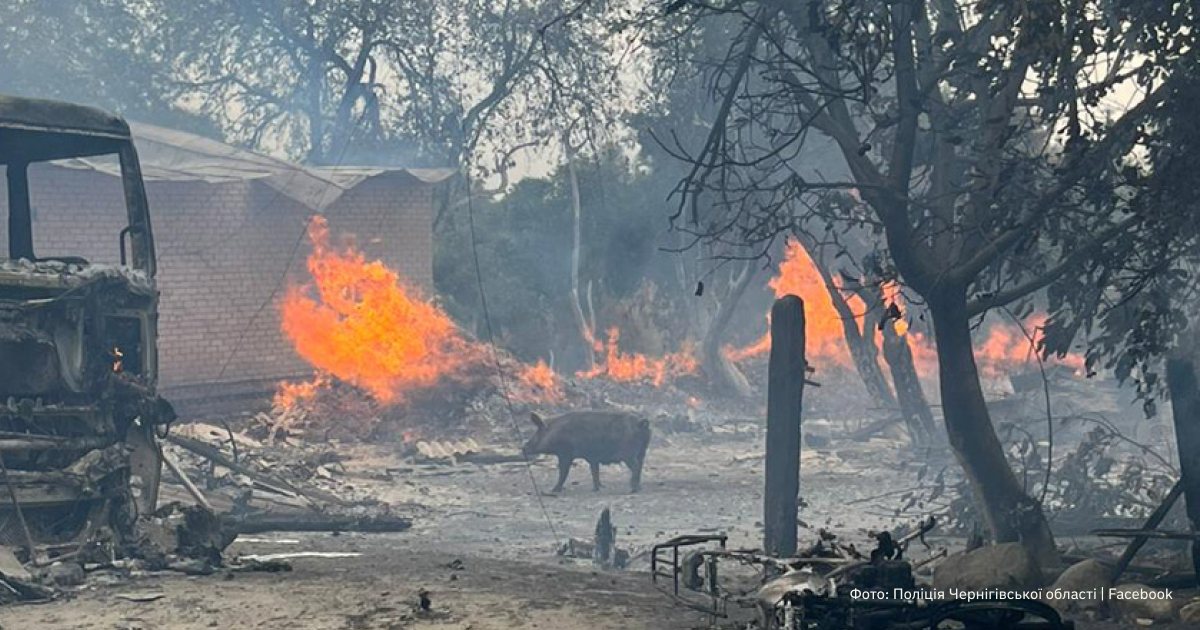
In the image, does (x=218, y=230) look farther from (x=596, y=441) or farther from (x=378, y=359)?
(x=596, y=441)

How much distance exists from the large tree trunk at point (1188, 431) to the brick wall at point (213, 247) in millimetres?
16722

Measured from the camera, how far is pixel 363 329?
2495cm

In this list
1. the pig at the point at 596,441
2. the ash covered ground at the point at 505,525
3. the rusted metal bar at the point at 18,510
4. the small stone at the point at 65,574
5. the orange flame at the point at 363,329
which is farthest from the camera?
the orange flame at the point at 363,329

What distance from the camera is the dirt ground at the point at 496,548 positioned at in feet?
27.3

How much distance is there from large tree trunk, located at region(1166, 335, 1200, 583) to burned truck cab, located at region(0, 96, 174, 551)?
7836mm

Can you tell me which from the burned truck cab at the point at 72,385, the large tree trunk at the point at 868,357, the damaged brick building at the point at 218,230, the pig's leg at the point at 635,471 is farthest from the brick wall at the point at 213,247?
the burned truck cab at the point at 72,385

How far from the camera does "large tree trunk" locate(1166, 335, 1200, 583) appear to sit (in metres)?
9.35

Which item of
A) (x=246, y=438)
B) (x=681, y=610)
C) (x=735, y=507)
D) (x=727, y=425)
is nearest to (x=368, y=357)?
(x=246, y=438)

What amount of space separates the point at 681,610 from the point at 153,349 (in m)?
4.81

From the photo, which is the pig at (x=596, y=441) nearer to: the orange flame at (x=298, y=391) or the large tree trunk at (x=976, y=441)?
the orange flame at (x=298, y=391)

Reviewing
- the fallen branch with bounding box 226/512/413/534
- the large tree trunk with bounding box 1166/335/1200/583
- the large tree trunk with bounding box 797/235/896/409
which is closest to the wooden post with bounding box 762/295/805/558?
the large tree trunk with bounding box 1166/335/1200/583

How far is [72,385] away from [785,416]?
5760 mm

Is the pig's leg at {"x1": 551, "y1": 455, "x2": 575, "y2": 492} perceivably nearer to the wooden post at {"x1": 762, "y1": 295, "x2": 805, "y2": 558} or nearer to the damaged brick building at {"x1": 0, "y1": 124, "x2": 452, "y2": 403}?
the wooden post at {"x1": 762, "y1": 295, "x2": 805, "y2": 558}

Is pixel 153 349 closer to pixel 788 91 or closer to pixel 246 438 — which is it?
pixel 788 91
